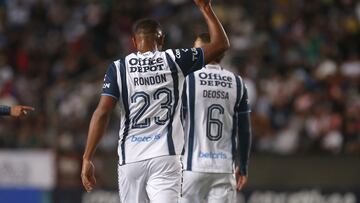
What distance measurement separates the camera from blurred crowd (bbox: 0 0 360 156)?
16.1 m

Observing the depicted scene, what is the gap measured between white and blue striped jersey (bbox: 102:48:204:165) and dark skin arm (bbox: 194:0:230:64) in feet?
0.24

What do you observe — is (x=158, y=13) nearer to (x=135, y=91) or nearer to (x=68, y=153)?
(x=68, y=153)

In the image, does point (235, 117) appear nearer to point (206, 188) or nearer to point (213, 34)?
point (206, 188)

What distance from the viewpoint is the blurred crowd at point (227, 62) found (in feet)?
52.7

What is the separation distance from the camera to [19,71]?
20391mm

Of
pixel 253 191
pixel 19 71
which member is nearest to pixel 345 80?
pixel 253 191

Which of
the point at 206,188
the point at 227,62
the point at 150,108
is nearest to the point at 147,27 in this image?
the point at 150,108

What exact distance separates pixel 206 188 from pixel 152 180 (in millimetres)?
1440

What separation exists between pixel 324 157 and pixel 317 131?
0.73 m

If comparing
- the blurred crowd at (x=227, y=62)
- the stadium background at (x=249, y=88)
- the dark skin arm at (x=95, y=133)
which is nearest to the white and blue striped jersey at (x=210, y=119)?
the dark skin arm at (x=95, y=133)

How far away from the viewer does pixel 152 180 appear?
8.09m

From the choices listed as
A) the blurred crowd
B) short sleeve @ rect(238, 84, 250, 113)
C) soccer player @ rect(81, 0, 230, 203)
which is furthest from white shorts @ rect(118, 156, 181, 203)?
the blurred crowd

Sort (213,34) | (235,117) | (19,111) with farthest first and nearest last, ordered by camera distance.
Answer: (235,117) → (19,111) → (213,34)

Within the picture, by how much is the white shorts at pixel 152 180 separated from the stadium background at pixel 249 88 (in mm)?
6363
